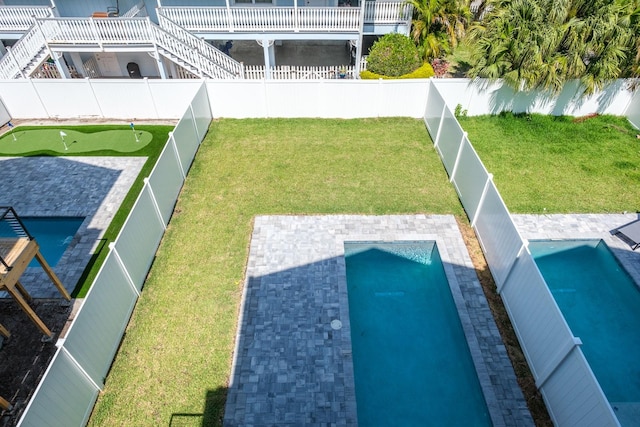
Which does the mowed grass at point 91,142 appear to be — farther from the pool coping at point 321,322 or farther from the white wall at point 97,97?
the pool coping at point 321,322

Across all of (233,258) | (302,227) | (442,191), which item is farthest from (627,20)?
(233,258)

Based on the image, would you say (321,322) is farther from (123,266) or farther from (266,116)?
(266,116)

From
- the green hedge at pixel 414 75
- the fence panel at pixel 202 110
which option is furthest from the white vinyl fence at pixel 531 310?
the fence panel at pixel 202 110

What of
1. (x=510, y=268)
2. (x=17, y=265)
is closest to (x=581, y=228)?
(x=510, y=268)

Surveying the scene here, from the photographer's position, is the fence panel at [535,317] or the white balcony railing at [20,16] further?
the white balcony railing at [20,16]

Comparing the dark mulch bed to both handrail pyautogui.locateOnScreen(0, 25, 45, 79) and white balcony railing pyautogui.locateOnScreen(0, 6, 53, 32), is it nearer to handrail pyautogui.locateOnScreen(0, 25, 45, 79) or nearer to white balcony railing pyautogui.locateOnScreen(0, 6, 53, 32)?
handrail pyautogui.locateOnScreen(0, 25, 45, 79)

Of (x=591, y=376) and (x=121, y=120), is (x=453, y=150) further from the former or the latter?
(x=121, y=120)

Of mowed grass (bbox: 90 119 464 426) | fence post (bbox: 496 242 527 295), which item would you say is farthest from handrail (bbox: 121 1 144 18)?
fence post (bbox: 496 242 527 295)
